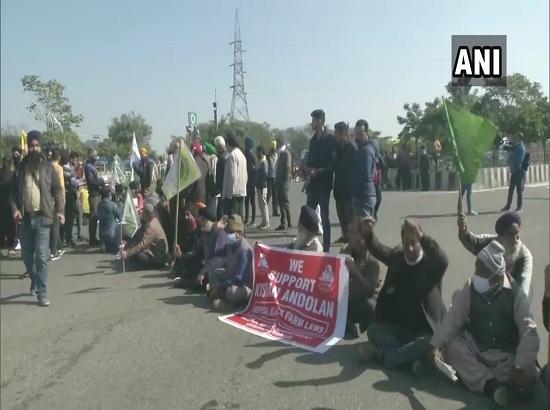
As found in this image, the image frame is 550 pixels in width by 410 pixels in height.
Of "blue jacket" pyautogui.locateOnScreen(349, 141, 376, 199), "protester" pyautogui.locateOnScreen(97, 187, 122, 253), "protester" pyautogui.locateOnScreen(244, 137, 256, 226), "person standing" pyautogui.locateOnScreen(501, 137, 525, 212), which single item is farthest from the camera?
"person standing" pyautogui.locateOnScreen(501, 137, 525, 212)

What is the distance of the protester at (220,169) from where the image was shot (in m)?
10.8

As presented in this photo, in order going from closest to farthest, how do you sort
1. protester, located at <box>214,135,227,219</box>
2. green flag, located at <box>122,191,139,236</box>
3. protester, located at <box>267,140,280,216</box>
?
green flag, located at <box>122,191,139,236</box> < protester, located at <box>214,135,227,219</box> < protester, located at <box>267,140,280,216</box>

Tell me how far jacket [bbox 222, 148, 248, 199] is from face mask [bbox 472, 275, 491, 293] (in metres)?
6.31

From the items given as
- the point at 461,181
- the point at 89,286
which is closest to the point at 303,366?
the point at 461,181

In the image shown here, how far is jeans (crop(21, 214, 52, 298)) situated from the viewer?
734 centimetres

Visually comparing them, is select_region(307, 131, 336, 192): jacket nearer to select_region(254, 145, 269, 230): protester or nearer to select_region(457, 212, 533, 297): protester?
select_region(254, 145, 269, 230): protester

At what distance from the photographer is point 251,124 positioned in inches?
645

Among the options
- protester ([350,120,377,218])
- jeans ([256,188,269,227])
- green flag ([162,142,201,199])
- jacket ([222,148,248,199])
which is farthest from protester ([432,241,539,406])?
jeans ([256,188,269,227])

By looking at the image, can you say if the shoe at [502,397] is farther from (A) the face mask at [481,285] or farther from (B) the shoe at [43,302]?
(B) the shoe at [43,302]

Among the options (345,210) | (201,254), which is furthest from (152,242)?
(345,210)

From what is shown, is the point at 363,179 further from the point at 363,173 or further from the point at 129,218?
the point at 129,218

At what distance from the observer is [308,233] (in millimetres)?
6375

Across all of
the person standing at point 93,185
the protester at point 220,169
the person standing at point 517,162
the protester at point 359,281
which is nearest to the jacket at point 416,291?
the protester at point 359,281

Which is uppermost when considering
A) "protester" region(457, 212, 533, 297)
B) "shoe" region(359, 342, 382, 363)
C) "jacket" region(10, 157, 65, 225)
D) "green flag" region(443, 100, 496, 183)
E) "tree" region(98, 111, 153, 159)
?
"tree" region(98, 111, 153, 159)
